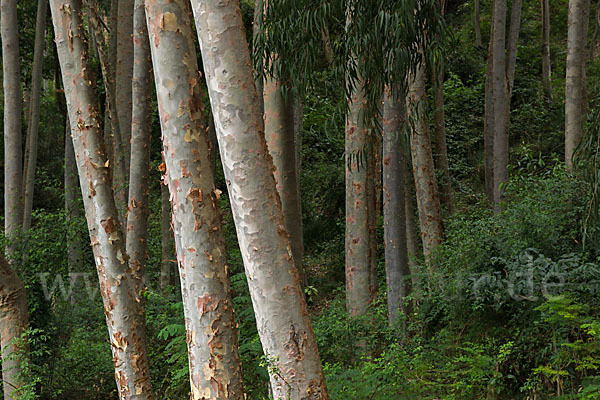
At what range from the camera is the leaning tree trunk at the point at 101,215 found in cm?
441

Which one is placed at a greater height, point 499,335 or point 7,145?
point 7,145

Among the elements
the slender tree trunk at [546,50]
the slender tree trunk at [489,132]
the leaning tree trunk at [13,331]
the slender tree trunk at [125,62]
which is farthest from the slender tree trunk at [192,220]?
the slender tree trunk at [546,50]

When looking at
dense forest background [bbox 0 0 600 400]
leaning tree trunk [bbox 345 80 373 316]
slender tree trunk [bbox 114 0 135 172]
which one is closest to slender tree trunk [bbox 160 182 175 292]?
dense forest background [bbox 0 0 600 400]

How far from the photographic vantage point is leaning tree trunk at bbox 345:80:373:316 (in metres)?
7.60

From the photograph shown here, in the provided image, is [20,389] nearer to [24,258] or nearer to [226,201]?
[24,258]

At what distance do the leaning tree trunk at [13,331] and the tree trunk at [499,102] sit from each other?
22.7 ft

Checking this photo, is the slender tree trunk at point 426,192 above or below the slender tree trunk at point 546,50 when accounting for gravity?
below

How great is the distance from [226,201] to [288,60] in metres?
9.01

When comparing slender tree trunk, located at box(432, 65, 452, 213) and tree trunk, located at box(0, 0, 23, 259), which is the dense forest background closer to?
slender tree trunk, located at box(432, 65, 452, 213)

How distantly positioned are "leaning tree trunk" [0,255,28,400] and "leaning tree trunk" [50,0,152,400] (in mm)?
963

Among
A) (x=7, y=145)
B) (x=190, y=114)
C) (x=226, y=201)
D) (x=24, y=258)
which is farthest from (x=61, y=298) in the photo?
(x=226, y=201)

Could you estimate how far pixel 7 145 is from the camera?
7.63 m

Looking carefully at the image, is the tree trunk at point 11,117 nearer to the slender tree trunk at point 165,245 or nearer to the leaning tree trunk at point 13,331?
the leaning tree trunk at point 13,331

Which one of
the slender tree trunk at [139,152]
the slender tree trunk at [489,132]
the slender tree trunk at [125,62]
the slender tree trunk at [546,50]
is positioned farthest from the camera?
the slender tree trunk at [546,50]
